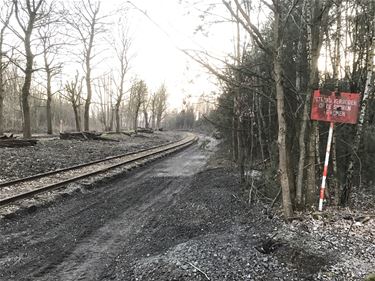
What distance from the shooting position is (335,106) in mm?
6871

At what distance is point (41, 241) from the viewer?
6.17m

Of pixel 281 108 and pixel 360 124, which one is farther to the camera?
pixel 360 124

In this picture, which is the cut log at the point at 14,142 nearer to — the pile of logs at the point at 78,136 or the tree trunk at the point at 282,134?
the pile of logs at the point at 78,136

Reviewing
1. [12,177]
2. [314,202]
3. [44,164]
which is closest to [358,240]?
[314,202]

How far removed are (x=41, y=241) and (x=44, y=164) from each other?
8553 millimetres

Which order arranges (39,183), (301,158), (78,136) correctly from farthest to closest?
(78,136) < (39,183) < (301,158)

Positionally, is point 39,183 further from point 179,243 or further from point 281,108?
point 281,108

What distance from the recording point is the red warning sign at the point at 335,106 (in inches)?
267

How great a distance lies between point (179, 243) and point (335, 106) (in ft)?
13.1

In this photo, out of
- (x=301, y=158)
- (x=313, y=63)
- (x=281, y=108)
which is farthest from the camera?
(x=301, y=158)

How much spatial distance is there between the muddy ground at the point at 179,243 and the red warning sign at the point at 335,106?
6.42ft

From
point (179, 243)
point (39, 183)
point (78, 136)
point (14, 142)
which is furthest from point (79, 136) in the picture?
point (179, 243)

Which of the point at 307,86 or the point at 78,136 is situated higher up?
the point at 307,86

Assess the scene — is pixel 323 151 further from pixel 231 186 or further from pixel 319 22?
pixel 319 22
